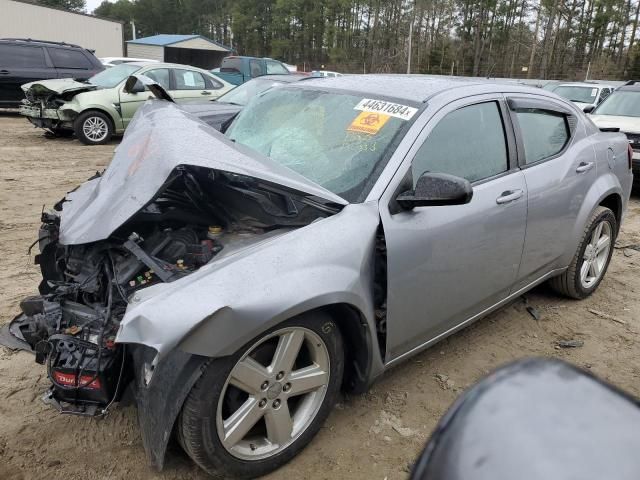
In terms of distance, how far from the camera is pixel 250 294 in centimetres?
188

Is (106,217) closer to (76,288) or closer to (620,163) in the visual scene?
(76,288)

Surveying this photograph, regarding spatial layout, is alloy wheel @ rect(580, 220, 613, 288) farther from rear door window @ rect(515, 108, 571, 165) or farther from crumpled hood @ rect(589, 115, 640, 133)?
crumpled hood @ rect(589, 115, 640, 133)

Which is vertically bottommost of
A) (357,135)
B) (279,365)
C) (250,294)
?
(279,365)

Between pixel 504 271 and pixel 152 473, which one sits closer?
pixel 152 473

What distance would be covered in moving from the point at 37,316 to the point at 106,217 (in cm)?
55

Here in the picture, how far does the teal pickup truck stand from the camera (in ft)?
57.7

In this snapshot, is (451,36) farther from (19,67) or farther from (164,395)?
(164,395)

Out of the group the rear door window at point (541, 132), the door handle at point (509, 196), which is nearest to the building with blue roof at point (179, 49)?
the rear door window at point (541, 132)

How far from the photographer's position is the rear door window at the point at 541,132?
3209 mm

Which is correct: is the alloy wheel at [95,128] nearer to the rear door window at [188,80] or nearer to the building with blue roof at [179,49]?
the rear door window at [188,80]

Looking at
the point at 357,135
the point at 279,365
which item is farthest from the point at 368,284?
the point at 357,135

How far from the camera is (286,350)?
2.12 m

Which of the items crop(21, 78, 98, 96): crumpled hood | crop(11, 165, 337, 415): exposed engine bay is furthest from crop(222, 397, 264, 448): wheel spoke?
crop(21, 78, 98, 96): crumpled hood

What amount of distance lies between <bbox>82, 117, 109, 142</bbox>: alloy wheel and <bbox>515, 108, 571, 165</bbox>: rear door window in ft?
28.9
